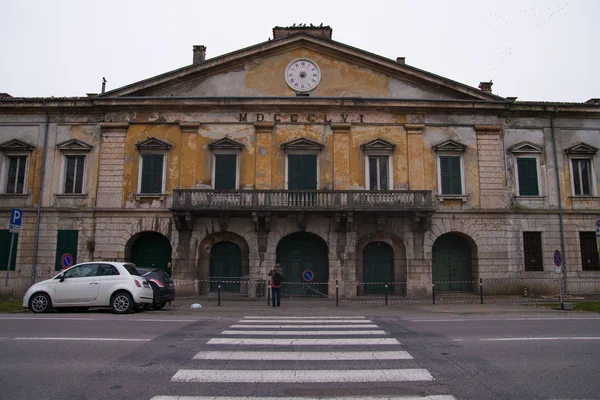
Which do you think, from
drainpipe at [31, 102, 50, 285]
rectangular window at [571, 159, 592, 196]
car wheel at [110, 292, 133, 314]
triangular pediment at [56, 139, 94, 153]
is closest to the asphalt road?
car wheel at [110, 292, 133, 314]

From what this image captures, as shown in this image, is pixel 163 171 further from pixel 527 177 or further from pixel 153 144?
pixel 527 177

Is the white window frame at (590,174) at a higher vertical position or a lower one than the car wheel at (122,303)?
higher

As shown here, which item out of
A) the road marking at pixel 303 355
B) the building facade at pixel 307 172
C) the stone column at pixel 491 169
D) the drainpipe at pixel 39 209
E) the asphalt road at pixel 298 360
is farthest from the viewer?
the stone column at pixel 491 169

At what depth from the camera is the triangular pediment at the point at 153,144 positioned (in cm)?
2319

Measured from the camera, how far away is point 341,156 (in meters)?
23.1

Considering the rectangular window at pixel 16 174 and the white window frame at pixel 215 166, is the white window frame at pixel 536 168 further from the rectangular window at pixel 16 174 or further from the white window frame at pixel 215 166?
the rectangular window at pixel 16 174

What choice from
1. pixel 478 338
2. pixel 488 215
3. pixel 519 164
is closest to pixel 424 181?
pixel 488 215

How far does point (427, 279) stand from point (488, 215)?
4.64 meters

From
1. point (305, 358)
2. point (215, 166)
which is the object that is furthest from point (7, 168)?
point (305, 358)

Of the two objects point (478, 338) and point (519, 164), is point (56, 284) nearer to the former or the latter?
point (478, 338)

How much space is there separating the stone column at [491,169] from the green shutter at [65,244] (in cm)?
2103

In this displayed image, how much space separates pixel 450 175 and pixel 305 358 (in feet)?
59.4

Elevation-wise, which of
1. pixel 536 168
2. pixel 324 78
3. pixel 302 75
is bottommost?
pixel 536 168

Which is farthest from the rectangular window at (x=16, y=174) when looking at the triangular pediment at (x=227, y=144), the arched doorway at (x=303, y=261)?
the arched doorway at (x=303, y=261)
